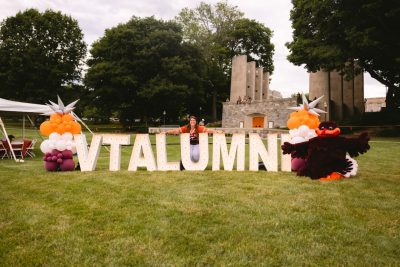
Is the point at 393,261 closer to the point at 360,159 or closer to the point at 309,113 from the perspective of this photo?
the point at 309,113

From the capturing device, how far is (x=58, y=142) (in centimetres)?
984

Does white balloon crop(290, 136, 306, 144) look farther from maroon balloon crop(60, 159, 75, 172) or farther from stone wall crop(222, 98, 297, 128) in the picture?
stone wall crop(222, 98, 297, 128)

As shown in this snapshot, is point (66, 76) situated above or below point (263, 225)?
above

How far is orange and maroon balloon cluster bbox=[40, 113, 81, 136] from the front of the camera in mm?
9930

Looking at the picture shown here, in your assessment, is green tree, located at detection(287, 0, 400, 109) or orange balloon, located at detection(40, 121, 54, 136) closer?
orange balloon, located at detection(40, 121, 54, 136)

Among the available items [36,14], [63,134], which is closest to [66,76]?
[36,14]

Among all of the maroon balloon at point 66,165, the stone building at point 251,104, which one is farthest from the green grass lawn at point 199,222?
the stone building at point 251,104

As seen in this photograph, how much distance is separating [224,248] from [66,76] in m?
45.4

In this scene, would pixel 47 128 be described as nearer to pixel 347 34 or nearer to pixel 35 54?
pixel 347 34

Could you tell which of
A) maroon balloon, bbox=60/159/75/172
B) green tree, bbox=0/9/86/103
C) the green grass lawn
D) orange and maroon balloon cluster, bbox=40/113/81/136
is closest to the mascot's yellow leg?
the green grass lawn

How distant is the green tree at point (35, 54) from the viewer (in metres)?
41.4

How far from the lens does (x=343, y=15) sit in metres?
22.9

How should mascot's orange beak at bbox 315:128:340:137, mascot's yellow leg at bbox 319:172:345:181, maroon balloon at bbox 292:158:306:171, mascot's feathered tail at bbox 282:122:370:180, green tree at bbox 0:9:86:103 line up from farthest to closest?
green tree at bbox 0:9:86:103 → maroon balloon at bbox 292:158:306:171 → mascot's orange beak at bbox 315:128:340:137 → mascot's feathered tail at bbox 282:122:370:180 → mascot's yellow leg at bbox 319:172:345:181

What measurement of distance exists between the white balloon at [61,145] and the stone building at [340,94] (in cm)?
3269
